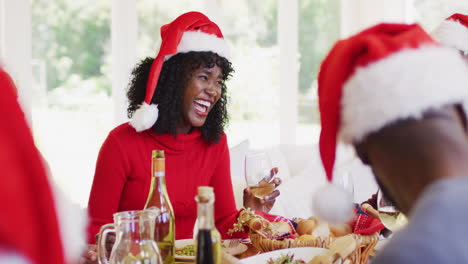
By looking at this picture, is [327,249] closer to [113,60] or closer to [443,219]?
[443,219]

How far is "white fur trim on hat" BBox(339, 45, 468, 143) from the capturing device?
0.82m

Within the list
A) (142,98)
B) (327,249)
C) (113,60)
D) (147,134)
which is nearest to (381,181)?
(327,249)

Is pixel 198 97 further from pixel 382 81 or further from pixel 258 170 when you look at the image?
pixel 382 81

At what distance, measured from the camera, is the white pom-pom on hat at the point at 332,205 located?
948mm

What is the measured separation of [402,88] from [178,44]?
4.25 feet

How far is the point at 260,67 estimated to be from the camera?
4.48 m

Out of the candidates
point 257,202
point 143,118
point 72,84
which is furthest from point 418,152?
point 72,84

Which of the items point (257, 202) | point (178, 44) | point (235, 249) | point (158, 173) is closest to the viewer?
point (158, 173)

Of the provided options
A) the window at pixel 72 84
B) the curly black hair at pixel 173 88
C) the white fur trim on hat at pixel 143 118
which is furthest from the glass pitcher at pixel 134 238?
the window at pixel 72 84

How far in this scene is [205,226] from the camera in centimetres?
96

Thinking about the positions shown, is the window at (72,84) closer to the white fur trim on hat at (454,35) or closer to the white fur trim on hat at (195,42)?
the white fur trim on hat at (195,42)

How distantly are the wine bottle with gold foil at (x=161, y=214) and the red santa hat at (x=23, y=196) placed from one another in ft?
1.64

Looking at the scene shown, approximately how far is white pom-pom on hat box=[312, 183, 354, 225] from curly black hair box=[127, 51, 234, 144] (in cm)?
109

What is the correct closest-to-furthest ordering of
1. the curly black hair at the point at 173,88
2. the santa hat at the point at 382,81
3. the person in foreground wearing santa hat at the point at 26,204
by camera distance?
the person in foreground wearing santa hat at the point at 26,204
the santa hat at the point at 382,81
the curly black hair at the point at 173,88
